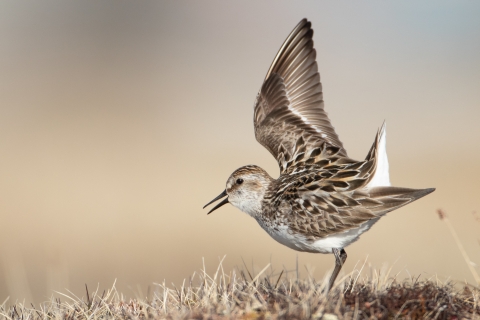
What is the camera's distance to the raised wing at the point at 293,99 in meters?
7.23

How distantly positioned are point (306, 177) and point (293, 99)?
172 cm

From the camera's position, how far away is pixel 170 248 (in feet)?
45.5

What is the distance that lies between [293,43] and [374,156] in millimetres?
2420

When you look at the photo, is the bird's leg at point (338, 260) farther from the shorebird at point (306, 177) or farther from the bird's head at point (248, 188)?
the bird's head at point (248, 188)

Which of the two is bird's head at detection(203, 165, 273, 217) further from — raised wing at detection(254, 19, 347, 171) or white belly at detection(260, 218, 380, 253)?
white belly at detection(260, 218, 380, 253)

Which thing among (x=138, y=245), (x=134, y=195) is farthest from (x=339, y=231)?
(x=134, y=195)

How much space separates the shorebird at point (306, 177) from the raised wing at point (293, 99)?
0.03ft

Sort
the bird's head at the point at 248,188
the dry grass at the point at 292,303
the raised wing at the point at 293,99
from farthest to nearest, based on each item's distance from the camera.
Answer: the raised wing at the point at 293,99 < the bird's head at the point at 248,188 < the dry grass at the point at 292,303

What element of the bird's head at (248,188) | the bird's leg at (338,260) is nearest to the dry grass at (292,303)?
the bird's leg at (338,260)

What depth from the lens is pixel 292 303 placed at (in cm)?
402

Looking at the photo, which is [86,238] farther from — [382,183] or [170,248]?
[382,183]

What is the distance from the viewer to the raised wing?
7230mm

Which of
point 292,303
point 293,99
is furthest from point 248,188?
point 292,303

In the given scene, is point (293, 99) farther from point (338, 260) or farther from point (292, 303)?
point (292, 303)
